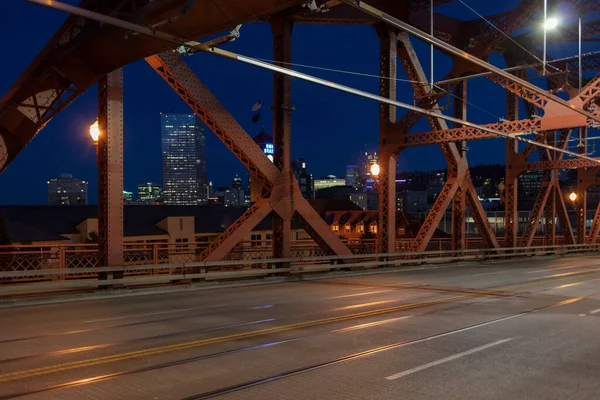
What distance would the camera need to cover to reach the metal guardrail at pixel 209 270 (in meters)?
15.0

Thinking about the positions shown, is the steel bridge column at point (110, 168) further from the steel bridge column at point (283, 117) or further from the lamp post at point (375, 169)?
the lamp post at point (375, 169)

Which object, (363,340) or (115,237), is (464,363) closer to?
(363,340)

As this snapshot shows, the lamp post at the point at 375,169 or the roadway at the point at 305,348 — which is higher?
the lamp post at the point at 375,169

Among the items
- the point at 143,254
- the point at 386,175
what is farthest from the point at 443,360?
the point at 386,175

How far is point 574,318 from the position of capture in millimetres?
12703

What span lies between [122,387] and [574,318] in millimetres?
10163

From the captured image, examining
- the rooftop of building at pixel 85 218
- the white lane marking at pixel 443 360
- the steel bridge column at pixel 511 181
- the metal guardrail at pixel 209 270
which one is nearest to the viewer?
the white lane marking at pixel 443 360

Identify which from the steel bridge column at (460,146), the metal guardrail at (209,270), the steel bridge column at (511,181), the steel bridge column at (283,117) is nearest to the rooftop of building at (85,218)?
the steel bridge column at (460,146)

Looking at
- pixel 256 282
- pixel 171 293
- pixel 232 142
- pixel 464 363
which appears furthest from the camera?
pixel 256 282

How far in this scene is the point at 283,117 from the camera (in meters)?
21.3

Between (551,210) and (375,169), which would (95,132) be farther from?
(551,210)

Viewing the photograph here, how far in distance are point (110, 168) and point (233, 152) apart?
179 inches

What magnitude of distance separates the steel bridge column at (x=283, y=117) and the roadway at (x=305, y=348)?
526cm

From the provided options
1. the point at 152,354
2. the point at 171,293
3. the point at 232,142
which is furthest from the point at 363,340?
the point at 232,142
